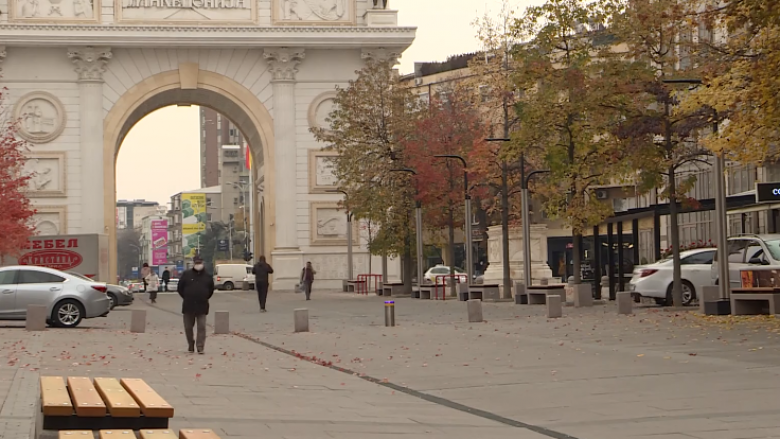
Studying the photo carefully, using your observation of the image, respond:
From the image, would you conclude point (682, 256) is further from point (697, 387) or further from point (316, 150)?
point (316, 150)

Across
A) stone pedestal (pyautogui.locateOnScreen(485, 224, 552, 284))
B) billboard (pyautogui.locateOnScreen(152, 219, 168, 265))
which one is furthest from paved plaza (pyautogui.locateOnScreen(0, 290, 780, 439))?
billboard (pyautogui.locateOnScreen(152, 219, 168, 265))

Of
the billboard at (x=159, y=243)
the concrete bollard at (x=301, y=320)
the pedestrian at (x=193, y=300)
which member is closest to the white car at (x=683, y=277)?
the concrete bollard at (x=301, y=320)

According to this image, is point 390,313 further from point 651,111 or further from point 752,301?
point 651,111

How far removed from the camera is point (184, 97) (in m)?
69.2

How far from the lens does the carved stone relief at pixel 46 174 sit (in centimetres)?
6438

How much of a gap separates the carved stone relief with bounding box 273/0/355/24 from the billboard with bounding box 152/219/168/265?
103m

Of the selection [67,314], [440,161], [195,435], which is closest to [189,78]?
[440,161]

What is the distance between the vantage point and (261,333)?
92.9 feet

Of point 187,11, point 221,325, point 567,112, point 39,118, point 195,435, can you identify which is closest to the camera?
point 195,435

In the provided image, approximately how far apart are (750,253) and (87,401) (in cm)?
2461

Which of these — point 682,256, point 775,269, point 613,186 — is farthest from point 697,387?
point 613,186

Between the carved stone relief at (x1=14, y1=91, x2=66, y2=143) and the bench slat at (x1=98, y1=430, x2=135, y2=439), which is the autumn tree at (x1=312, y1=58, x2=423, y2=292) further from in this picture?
the bench slat at (x1=98, y1=430, x2=135, y2=439)

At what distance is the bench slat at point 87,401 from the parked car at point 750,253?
22.6m

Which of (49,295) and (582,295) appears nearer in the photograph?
(49,295)
